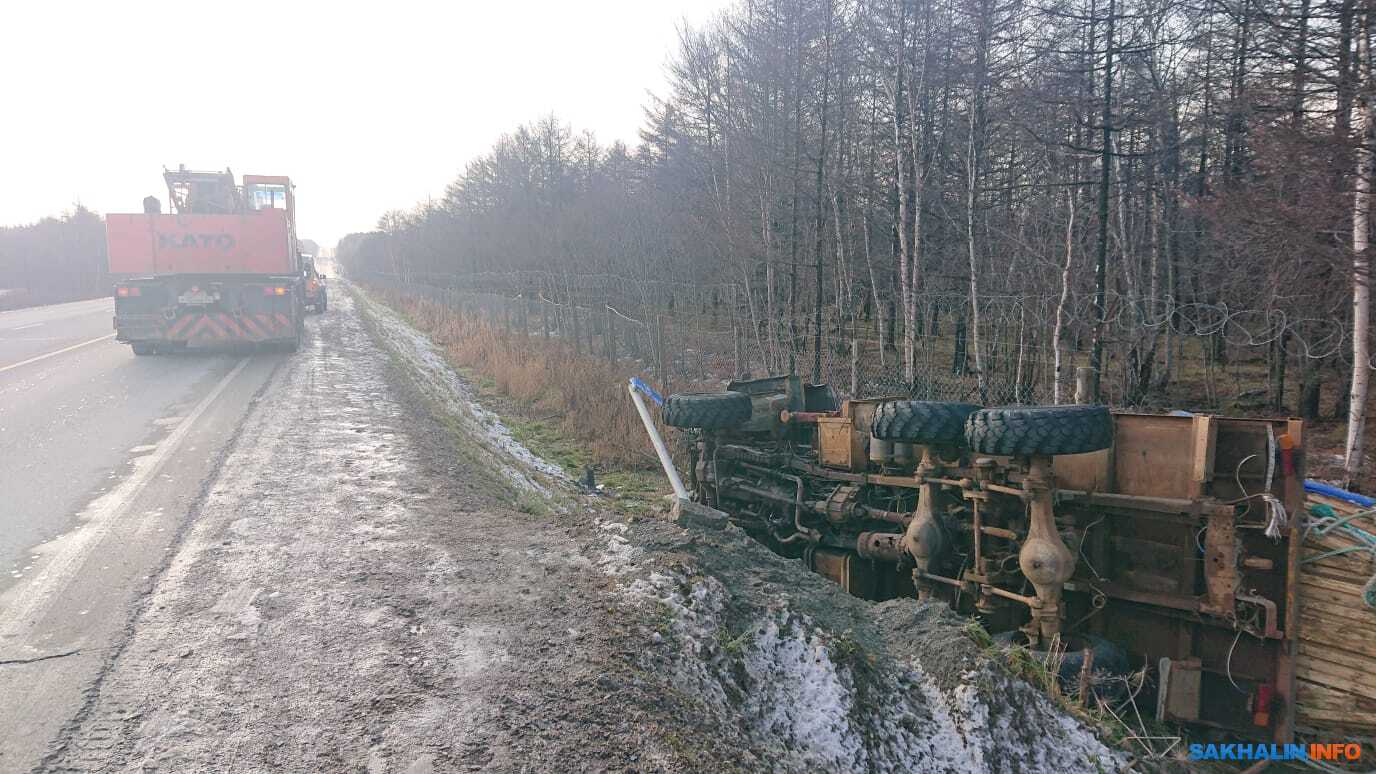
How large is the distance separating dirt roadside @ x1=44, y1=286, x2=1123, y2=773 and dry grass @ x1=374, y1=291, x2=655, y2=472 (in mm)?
5225

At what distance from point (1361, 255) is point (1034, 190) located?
5.31m

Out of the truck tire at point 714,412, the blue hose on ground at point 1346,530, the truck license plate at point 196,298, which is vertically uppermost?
the truck license plate at point 196,298

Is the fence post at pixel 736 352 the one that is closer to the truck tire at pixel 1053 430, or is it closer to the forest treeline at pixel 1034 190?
the forest treeline at pixel 1034 190

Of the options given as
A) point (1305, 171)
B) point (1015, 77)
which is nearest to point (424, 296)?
point (1015, 77)

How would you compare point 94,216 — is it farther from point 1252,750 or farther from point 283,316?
point 1252,750

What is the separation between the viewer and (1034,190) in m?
13.7

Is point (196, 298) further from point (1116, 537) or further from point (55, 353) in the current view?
point (1116, 537)

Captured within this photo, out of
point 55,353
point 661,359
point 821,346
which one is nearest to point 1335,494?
point 821,346

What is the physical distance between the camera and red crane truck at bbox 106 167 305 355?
1747 centimetres

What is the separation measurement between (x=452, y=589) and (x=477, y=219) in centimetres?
3193

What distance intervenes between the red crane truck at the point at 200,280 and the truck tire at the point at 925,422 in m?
16.3

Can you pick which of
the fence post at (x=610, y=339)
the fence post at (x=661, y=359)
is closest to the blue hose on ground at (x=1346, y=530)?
the fence post at (x=661, y=359)

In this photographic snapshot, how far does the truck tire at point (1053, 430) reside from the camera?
486cm

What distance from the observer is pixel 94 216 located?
226ft
